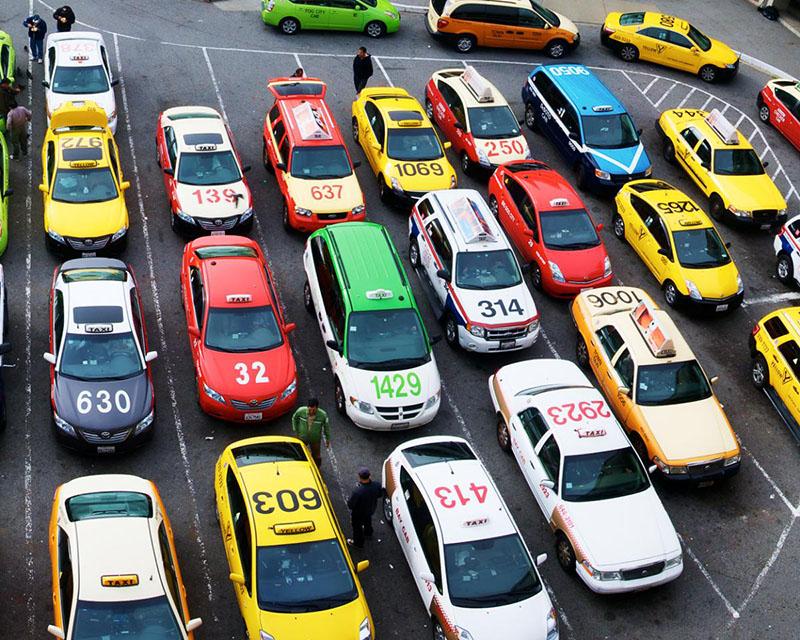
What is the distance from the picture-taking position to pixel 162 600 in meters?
13.0

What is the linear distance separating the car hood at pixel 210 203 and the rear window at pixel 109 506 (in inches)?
313

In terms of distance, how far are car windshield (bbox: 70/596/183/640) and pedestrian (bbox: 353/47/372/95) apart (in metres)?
16.2

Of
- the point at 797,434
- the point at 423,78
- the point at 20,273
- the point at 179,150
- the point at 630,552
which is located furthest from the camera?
the point at 423,78

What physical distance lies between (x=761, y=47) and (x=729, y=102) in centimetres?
490

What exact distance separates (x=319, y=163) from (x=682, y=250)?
25.7 ft

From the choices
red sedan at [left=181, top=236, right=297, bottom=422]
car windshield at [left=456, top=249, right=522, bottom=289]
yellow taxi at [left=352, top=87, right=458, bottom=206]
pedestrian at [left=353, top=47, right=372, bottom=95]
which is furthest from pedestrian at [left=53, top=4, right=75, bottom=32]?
car windshield at [left=456, top=249, right=522, bottom=289]

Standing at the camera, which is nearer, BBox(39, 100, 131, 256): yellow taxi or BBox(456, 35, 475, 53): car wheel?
BBox(39, 100, 131, 256): yellow taxi

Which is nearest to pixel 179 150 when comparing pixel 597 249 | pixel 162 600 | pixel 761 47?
pixel 597 249

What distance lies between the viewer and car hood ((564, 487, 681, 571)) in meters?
Answer: 15.1

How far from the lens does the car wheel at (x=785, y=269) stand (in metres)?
22.5

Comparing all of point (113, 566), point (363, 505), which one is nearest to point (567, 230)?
point (363, 505)

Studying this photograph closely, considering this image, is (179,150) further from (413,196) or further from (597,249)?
(597,249)

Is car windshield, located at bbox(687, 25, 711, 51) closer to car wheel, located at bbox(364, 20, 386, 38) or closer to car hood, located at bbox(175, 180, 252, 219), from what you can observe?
car wheel, located at bbox(364, 20, 386, 38)

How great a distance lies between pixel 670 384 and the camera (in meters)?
18.0
